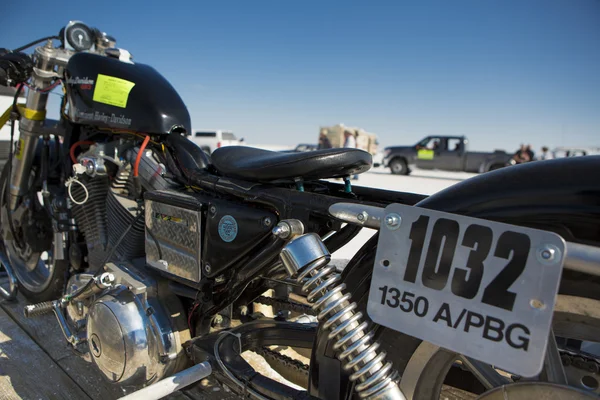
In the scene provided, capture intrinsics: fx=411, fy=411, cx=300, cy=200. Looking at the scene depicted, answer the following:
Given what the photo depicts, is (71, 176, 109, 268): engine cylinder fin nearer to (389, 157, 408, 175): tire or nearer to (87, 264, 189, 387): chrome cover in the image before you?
(87, 264, 189, 387): chrome cover

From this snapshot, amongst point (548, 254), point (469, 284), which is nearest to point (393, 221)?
point (469, 284)

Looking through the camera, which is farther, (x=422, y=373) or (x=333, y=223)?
(x=333, y=223)

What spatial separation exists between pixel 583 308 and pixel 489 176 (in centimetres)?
34

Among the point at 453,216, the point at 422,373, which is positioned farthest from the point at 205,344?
the point at 453,216

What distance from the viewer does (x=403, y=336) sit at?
106cm

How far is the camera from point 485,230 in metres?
0.87

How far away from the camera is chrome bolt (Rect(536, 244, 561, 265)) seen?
774 millimetres

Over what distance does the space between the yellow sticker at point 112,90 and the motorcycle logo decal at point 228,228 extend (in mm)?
950

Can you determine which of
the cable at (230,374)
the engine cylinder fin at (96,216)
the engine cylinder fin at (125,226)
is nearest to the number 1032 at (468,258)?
the cable at (230,374)

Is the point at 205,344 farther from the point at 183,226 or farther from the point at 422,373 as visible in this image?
the point at 422,373

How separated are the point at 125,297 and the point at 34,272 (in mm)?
1725

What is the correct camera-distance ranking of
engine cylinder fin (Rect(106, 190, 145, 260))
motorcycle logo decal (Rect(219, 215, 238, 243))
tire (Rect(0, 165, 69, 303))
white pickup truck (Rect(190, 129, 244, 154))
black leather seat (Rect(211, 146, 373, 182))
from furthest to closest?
white pickup truck (Rect(190, 129, 244, 154)) → tire (Rect(0, 165, 69, 303)) → engine cylinder fin (Rect(106, 190, 145, 260)) → motorcycle logo decal (Rect(219, 215, 238, 243)) → black leather seat (Rect(211, 146, 373, 182))

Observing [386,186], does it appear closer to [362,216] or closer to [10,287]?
[10,287]

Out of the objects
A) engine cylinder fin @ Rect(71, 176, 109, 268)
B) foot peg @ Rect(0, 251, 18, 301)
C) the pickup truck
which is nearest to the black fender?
engine cylinder fin @ Rect(71, 176, 109, 268)
